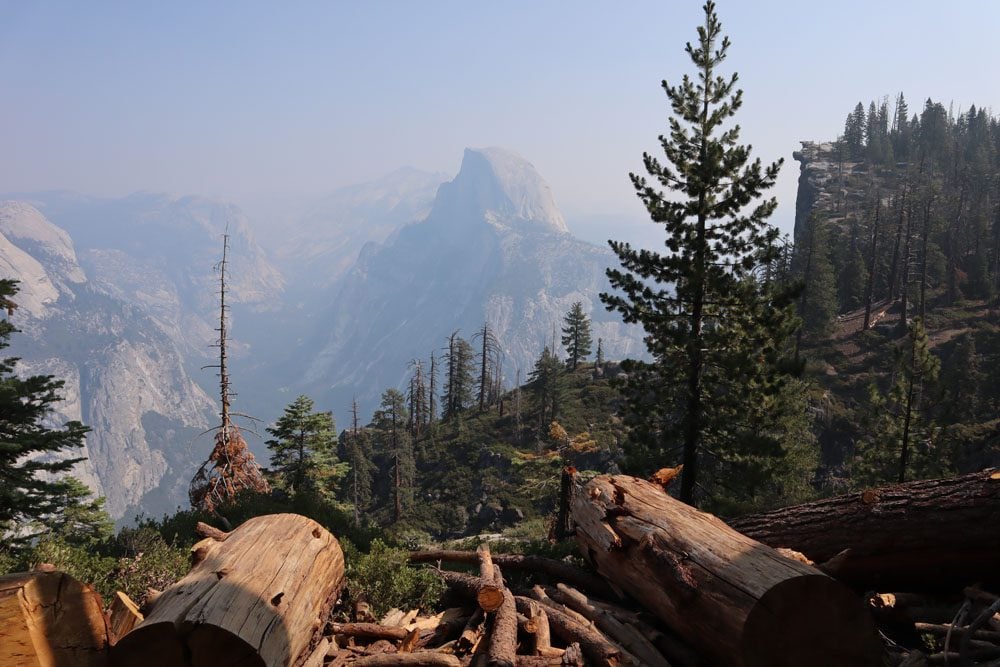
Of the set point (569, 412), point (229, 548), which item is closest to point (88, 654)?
point (229, 548)

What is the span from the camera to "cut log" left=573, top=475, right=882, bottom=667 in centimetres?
467

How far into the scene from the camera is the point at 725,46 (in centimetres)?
1588

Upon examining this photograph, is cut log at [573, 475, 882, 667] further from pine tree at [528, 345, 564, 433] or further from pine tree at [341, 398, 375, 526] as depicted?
pine tree at [528, 345, 564, 433]

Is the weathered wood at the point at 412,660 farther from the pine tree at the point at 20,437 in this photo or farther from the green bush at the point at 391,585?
the pine tree at the point at 20,437

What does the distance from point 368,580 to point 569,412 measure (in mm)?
58152

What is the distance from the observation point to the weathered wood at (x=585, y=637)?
18.1 ft

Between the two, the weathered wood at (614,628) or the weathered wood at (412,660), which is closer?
the weathered wood at (412,660)

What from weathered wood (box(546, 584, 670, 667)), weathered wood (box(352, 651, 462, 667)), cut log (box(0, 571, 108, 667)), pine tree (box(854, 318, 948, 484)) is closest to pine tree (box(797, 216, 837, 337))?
pine tree (box(854, 318, 948, 484))

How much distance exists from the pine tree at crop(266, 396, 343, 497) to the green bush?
24596 mm

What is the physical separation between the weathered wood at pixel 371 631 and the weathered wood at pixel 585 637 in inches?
55.1

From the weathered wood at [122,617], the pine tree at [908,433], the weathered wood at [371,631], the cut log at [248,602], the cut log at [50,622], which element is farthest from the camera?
the pine tree at [908,433]

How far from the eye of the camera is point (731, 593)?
5.02 metres

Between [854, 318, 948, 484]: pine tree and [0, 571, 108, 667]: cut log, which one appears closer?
[0, 571, 108, 667]: cut log

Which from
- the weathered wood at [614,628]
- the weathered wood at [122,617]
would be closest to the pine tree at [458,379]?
the weathered wood at [614,628]
